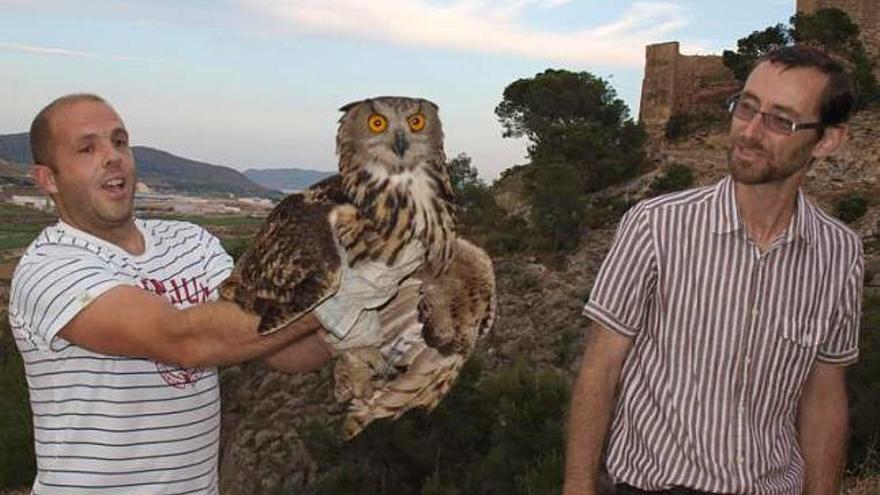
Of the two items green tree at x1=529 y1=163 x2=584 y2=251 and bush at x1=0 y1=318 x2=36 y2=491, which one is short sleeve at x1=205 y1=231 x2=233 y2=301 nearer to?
bush at x1=0 y1=318 x2=36 y2=491

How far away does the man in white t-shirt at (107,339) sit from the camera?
232 cm

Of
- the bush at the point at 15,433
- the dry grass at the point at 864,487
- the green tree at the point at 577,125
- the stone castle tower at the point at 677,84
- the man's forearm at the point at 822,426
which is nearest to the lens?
the man's forearm at the point at 822,426

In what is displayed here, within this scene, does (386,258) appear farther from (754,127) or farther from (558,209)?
(558,209)

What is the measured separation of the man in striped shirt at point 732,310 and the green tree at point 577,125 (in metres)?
29.0

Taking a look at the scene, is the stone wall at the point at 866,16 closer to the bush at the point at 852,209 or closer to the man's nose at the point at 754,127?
the bush at the point at 852,209

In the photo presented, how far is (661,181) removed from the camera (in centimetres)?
2920

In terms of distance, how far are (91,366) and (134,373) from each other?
0.38ft

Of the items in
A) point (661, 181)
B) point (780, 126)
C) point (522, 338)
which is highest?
point (780, 126)

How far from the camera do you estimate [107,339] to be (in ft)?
7.70

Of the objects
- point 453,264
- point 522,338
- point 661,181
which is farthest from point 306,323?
point 661,181

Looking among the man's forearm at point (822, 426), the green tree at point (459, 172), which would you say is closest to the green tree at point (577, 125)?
the green tree at point (459, 172)

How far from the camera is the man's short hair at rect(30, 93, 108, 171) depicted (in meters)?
2.64

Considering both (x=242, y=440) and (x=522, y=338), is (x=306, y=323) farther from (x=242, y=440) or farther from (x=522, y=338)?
(x=522, y=338)

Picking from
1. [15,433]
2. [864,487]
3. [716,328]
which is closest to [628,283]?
[716,328]
